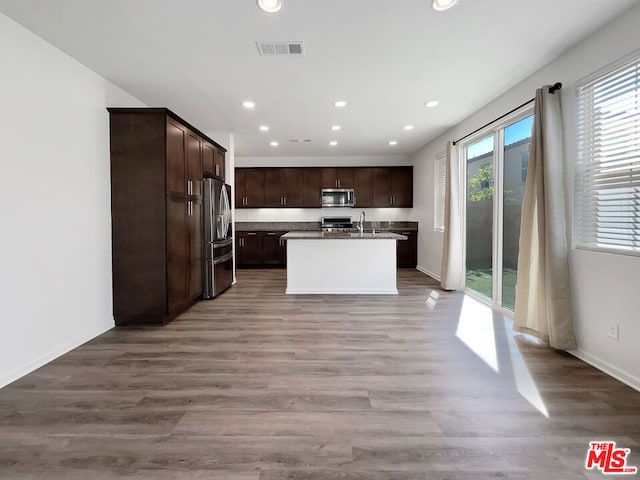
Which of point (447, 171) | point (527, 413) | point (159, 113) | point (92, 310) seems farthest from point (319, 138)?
point (527, 413)

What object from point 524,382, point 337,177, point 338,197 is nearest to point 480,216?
point 524,382

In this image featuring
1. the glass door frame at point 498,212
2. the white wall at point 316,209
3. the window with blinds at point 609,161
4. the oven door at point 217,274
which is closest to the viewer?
the window with blinds at point 609,161

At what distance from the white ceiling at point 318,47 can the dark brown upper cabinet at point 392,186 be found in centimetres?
323

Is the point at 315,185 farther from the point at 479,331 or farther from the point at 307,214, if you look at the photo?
the point at 479,331

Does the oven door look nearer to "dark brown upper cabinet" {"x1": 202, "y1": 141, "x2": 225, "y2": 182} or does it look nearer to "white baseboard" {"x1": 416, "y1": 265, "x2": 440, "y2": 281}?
"dark brown upper cabinet" {"x1": 202, "y1": 141, "x2": 225, "y2": 182}

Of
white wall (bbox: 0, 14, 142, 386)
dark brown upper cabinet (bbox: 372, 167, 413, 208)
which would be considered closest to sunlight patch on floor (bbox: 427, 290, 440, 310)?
dark brown upper cabinet (bbox: 372, 167, 413, 208)

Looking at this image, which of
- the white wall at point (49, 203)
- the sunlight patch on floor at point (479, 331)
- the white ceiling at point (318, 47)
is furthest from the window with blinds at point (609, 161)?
the white wall at point (49, 203)

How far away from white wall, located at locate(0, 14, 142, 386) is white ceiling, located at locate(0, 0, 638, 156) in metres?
0.32

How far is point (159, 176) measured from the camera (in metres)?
3.47

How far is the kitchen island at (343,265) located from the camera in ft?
16.6

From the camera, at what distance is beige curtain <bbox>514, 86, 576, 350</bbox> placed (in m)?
2.77

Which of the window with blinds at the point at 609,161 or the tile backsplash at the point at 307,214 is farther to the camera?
the tile backsplash at the point at 307,214

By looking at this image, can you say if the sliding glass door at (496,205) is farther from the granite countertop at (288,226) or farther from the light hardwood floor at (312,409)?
the granite countertop at (288,226)

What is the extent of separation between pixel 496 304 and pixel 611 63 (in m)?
2.74
